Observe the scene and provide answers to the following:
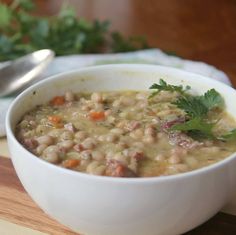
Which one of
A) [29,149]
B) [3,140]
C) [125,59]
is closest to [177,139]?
[29,149]

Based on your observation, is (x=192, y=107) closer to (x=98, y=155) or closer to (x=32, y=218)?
(x=98, y=155)

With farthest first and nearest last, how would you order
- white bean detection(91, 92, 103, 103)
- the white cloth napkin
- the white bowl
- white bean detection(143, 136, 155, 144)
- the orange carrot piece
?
the white cloth napkin < white bean detection(91, 92, 103, 103) < the orange carrot piece < white bean detection(143, 136, 155, 144) < the white bowl

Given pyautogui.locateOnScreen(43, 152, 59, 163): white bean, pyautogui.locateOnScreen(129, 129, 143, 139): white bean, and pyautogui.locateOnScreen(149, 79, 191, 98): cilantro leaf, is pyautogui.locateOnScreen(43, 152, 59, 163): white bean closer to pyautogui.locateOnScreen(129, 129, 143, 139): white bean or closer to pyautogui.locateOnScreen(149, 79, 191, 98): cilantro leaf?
pyautogui.locateOnScreen(129, 129, 143, 139): white bean

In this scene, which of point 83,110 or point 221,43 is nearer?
point 83,110

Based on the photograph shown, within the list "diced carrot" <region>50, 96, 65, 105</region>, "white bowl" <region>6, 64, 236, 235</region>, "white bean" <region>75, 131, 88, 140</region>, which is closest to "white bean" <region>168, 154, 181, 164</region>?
"white bowl" <region>6, 64, 236, 235</region>

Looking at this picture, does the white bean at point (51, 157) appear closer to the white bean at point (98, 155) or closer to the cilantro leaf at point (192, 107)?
the white bean at point (98, 155)

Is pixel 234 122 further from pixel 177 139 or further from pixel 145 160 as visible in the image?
pixel 145 160
